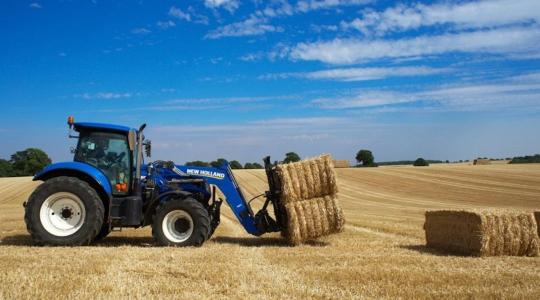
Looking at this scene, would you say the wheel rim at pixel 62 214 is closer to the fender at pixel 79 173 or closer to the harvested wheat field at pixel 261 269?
the fender at pixel 79 173

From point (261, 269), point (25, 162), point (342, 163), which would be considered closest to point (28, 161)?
point (25, 162)

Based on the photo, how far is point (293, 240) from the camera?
9211mm

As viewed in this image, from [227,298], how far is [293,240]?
3.86 meters

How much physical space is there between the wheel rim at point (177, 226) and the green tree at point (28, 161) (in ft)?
160

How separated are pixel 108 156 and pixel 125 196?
0.82 meters

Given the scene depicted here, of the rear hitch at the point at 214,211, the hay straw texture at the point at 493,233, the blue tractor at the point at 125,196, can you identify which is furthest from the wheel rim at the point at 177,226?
the hay straw texture at the point at 493,233

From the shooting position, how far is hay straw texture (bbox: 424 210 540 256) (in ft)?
27.6

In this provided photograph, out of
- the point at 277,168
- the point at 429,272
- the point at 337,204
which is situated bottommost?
the point at 429,272

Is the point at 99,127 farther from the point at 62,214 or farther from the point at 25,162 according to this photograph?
the point at 25,162

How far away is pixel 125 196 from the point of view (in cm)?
947

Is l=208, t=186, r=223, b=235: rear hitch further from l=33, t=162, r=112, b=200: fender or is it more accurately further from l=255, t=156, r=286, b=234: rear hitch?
l=33, t=162, r=112, b=200: fender

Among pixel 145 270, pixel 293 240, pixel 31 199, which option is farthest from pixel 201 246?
pixel 31 199

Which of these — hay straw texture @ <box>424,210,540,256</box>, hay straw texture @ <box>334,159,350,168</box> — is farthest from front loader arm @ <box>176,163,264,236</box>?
hay straw texture @ <box>334,159,350,168</box>

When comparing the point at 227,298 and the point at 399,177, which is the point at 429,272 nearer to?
the point at 227,298
